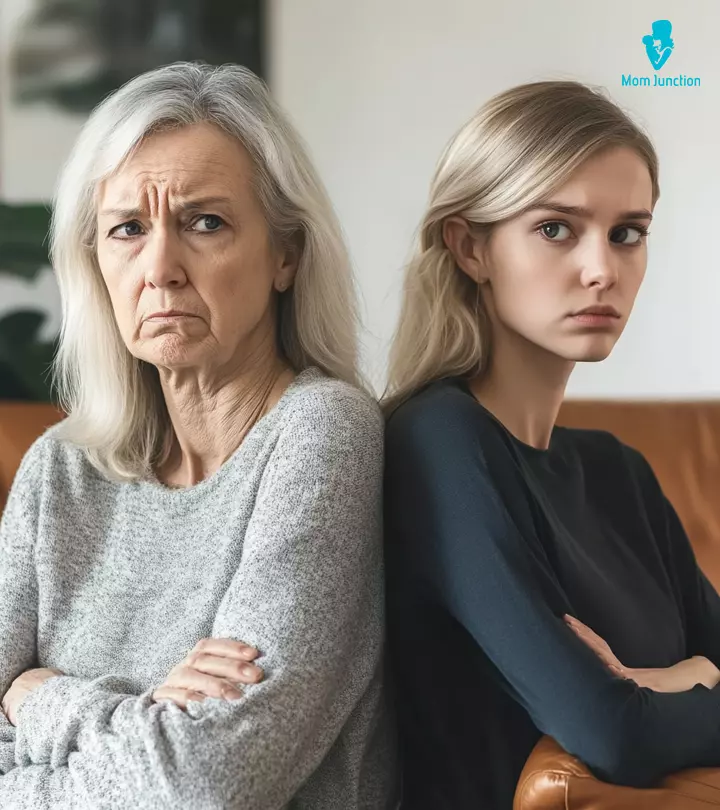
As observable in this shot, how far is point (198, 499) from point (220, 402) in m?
0.14

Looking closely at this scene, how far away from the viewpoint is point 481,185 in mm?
1455

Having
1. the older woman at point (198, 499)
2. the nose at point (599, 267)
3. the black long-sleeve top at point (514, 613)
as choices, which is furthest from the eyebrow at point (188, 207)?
the nose at point (599, 267)

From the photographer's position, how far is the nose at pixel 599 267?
1400 mm

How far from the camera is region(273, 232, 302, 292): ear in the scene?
1.56m

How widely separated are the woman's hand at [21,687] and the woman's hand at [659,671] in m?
0.69

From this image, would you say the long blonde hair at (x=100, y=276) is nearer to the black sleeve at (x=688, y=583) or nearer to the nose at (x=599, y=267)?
the nose at (x=599, y=267)

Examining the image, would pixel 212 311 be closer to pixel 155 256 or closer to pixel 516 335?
pixel 155 256

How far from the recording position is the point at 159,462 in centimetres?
165

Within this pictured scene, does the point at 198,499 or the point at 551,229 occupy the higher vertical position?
the point at 551,229

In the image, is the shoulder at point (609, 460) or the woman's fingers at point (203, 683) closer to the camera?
the woman's fingers at point (203, 683)

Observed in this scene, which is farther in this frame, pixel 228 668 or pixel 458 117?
pixel 458 117

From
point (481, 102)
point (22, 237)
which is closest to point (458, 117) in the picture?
point (481, 102)

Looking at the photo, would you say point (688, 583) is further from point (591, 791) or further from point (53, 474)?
point (53, 474)

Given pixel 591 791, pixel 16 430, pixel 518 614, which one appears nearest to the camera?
pixel 591 791
